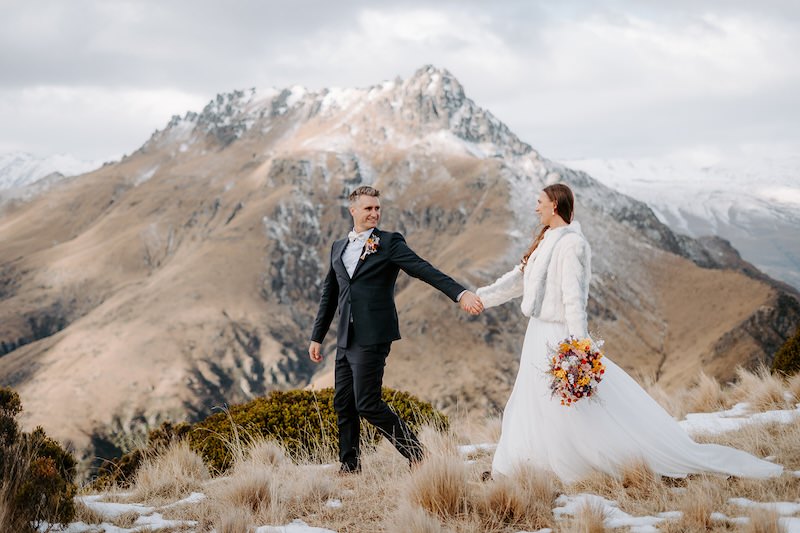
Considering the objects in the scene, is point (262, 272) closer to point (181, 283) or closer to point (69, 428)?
Result: point (181, 283)

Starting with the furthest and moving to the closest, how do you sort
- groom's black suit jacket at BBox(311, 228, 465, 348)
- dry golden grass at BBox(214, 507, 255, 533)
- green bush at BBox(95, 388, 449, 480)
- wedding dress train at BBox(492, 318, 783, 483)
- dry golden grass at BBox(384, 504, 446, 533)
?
green bush at BBox(95, 388, 449, 480) < groom's black suit jacket at BBox(311, 228, 465, 348) < wedding dress train at BBox(492, 318, 783, 483) < dry golden grass at BBox(214, 507, 255, 533) < dry golden grass at BBox(384, 504, 446, 533)

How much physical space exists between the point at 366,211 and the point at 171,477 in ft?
10.8

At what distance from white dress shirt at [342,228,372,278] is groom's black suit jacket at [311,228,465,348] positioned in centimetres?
4

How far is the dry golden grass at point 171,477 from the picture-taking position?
7086 millimetres

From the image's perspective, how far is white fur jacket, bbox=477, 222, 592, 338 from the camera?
597cm

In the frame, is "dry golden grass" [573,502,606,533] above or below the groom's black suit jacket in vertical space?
below

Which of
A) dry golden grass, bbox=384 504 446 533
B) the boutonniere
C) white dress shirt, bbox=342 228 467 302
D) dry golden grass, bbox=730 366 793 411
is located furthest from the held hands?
dry golden grass, bbox=730 366 793 411

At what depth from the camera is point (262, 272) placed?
12625cm

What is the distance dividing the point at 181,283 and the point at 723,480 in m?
119

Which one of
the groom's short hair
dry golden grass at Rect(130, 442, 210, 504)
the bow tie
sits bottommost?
dry golden grass at Rect(130, 442, 210, 504)

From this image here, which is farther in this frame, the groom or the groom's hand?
the groom's hand

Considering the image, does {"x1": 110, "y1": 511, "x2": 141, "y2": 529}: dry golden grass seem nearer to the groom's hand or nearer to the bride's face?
the groom's hand

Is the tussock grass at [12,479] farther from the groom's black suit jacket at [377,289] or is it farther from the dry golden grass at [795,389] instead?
the dry golden grass at [795,389]

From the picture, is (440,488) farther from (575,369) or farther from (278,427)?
(278,427)
